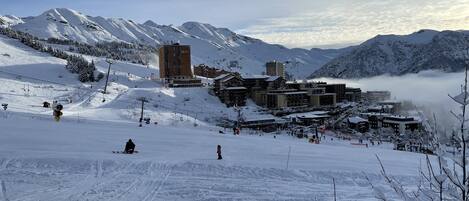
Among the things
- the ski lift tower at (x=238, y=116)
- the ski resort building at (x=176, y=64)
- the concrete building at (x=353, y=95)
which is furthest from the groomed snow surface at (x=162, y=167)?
the concrete building at (x=353, y=95)

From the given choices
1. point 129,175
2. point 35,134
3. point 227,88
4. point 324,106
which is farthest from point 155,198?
point 324,106

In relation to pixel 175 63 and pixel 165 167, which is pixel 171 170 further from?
pixel 175 63

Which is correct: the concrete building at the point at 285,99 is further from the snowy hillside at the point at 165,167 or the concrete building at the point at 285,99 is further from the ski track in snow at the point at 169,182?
the ski track in snow at the point at 169,182

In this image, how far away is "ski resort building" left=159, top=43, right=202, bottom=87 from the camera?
278 ft

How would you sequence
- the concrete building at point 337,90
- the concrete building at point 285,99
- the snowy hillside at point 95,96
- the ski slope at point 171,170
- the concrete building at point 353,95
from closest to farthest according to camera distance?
the ski slope at point 171,170, the snowy hillside at point 95,96, the concrete building at point 285,99, the concrete building at point 337,90, the concrete building at point 353,95

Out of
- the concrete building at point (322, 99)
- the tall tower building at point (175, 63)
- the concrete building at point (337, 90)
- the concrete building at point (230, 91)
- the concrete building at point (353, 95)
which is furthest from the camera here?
the concrete building at point (353, 95)

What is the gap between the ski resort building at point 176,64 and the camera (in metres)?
84.7

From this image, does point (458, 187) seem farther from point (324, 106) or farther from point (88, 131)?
point (324, 106)

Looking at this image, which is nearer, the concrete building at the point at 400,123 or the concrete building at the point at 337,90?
the concrete building at the point at 400,123

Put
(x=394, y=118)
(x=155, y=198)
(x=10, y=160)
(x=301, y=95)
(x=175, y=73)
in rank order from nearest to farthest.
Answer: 1. (x=155, y=198)
2. (x=10, y=160)
3. (x=394, y=118)
4. (x=301, y=95)
5. (x=175, y=73)

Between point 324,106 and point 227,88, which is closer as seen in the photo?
point 227,88

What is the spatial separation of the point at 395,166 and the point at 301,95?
180 feet

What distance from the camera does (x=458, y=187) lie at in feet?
13.8

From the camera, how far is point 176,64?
86750 mm
